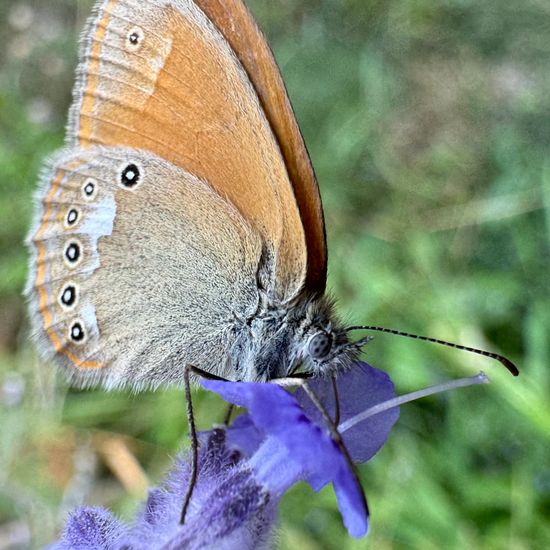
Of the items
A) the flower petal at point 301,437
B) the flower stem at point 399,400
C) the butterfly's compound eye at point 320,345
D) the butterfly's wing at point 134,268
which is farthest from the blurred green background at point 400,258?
the flower petal at point 301,437

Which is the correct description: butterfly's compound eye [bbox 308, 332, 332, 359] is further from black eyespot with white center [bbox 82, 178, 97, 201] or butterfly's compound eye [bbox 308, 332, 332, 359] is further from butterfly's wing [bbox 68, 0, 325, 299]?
black eyespot with white center [bbox 82, 178, 97, 201]

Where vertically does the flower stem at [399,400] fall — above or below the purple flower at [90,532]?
below

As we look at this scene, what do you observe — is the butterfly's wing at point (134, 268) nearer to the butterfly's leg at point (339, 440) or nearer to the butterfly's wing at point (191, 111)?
the butterfly's wing at point (191, 111)

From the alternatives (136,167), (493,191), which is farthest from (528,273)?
(136,167)

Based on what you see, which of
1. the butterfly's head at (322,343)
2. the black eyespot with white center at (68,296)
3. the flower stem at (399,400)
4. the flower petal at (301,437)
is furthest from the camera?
the black eyespot with white center at (68,296)

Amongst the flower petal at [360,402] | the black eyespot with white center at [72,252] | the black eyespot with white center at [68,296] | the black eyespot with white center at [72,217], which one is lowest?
the flower petal at [360,402]

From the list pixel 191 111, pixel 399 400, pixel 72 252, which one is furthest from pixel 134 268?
pixel 399 400

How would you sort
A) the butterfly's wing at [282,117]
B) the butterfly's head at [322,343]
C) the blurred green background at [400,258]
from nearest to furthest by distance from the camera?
1. the butterfly's head at [322,343]
2. the butterfly's wing at [282,117]
3. the blurred green background at [400,258]

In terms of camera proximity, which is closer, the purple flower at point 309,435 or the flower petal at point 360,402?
the purple flower at point 309,435
